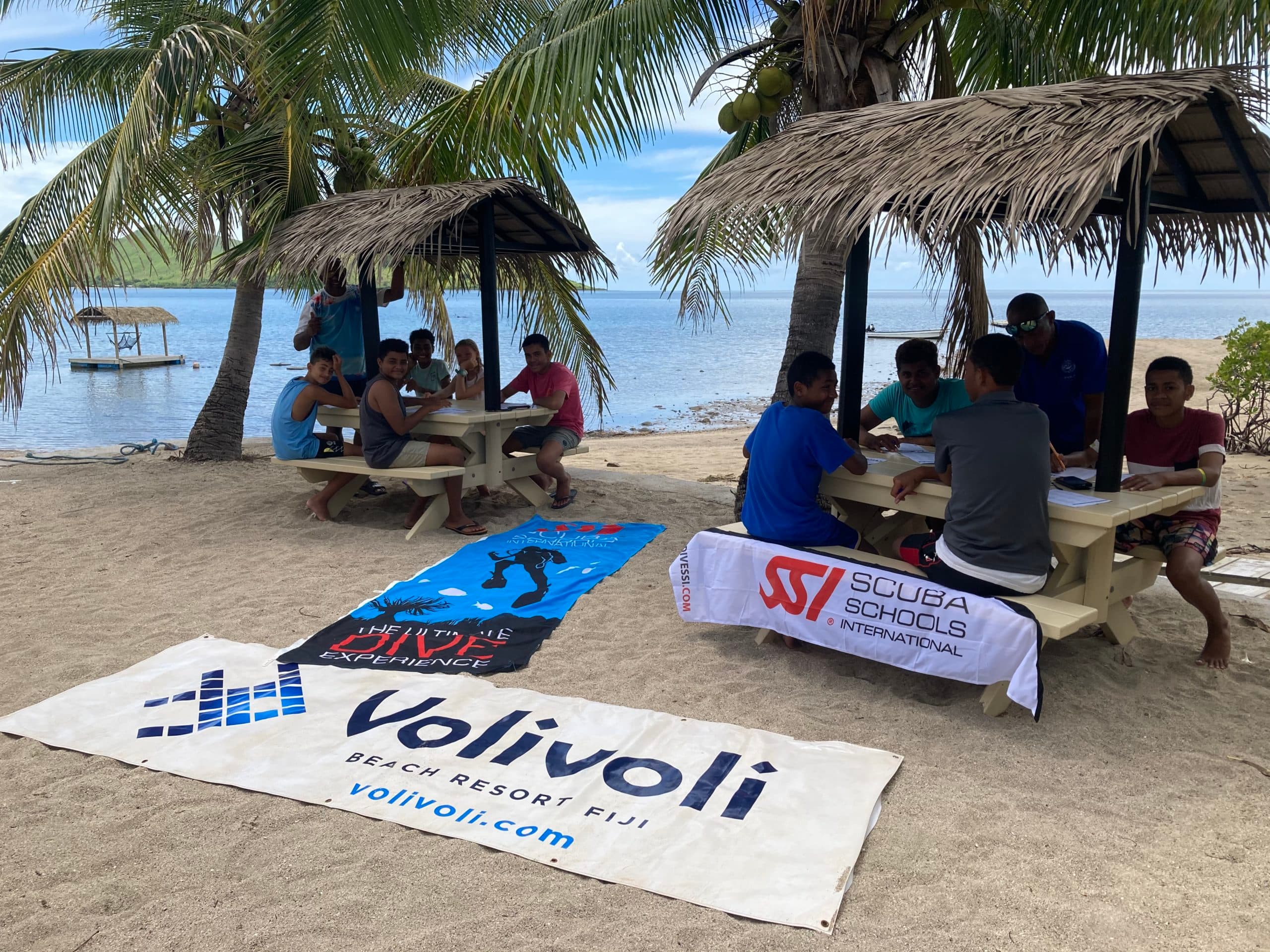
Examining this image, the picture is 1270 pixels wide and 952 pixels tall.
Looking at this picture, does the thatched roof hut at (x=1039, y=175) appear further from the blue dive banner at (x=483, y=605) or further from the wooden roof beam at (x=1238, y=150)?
the blue dive banner at (x=483, y=605)

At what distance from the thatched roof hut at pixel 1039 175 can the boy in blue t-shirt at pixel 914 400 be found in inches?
8.1

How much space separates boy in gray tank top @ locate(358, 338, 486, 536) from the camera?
6156 millimetres

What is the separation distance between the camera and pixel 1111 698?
3768 mm

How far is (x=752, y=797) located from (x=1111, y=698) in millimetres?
1751

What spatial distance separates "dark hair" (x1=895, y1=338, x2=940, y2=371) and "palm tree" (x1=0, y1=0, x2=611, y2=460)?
139 inches

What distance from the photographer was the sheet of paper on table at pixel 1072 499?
3762 millimetres

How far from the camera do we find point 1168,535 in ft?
13.4

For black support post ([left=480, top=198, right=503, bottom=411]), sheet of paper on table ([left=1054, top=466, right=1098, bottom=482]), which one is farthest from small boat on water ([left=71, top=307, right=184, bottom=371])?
sheet of paper on table ([left=1054, top=466, right=1098, bottom=482])

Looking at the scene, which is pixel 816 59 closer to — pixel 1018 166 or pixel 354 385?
pixel 1018 166

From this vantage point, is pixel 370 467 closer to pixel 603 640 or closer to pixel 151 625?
pixel 151 625

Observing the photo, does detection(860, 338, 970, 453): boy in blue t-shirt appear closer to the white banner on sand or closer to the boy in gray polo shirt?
the boy in gray polo shirt

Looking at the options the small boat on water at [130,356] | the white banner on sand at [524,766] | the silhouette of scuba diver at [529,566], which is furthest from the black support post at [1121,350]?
the small boat on water at [130,356]

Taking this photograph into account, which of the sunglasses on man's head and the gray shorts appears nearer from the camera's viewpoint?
the sunglasses on man's head

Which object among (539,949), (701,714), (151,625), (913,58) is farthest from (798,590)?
(913,58)
